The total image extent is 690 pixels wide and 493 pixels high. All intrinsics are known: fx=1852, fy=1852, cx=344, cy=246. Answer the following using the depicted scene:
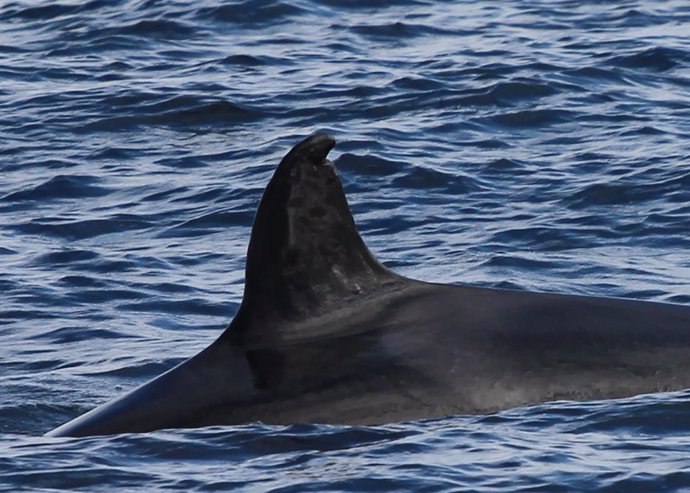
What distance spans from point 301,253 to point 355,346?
1.98 ft

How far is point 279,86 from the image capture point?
24406 millimetres

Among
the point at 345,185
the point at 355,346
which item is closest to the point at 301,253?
the point at 355,346

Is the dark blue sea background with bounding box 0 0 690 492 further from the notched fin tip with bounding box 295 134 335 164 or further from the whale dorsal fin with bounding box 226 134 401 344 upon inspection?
the notched fin tip with bounding box 295 134 335 164

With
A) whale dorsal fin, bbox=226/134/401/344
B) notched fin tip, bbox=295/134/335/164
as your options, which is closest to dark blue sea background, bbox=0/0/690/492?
whale dorsal fin, bbox=226/134/401/344

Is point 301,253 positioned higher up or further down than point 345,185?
higher up

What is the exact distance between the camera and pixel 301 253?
400 inches

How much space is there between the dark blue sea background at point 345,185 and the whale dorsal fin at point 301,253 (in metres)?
0.68

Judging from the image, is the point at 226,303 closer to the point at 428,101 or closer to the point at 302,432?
the point at 302,432

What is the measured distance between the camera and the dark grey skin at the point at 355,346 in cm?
1005

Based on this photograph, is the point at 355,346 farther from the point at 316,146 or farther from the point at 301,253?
the point at 316,146

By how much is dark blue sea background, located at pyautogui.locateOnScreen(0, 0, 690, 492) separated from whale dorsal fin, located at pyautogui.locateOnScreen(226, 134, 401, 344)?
683mm

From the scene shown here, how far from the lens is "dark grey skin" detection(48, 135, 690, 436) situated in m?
10.1

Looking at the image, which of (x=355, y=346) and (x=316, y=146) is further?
(x=355, y=346)

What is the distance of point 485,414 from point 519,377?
0.29 metres
